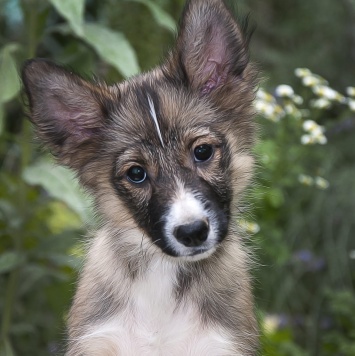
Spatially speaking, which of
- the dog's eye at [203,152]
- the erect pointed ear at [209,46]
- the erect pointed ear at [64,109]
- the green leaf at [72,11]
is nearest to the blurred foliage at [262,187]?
the green leaf at [72,11]

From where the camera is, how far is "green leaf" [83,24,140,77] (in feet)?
17.3

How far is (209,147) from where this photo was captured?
158 inches

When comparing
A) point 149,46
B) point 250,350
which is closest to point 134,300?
point 250,350

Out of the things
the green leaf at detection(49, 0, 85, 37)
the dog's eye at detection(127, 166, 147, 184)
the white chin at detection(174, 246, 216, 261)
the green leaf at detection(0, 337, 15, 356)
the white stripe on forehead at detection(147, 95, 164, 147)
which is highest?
the green leaf at detection(49, 0, 85, 37)

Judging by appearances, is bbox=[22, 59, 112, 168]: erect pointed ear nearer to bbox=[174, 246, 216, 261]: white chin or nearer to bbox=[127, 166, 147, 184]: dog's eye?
bbox=[127, 166, 147, 184]: dog's eye

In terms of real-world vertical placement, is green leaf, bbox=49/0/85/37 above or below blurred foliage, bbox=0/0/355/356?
above

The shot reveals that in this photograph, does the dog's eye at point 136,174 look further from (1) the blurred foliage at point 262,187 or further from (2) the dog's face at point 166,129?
(1) the blurred foliage at point 262,187

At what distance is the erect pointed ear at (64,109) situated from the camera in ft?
13.4

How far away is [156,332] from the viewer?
4.14 meters

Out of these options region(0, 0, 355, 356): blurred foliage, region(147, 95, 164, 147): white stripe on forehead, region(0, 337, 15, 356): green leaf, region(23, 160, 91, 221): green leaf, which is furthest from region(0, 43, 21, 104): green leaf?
region(0, 337, 15, 356): green leaf

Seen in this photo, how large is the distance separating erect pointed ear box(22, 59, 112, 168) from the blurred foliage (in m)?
0.77

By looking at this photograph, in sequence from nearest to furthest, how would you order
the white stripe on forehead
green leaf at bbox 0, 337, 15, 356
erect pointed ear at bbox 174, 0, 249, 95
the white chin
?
the white chin < the white stripe on forehead < erect pointed ear at bbox 174, 0, 249, 95 < green leaf at bbox 0, 337, 15, 356

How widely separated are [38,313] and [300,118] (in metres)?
2.29

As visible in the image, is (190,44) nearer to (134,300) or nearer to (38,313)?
(134,300)
